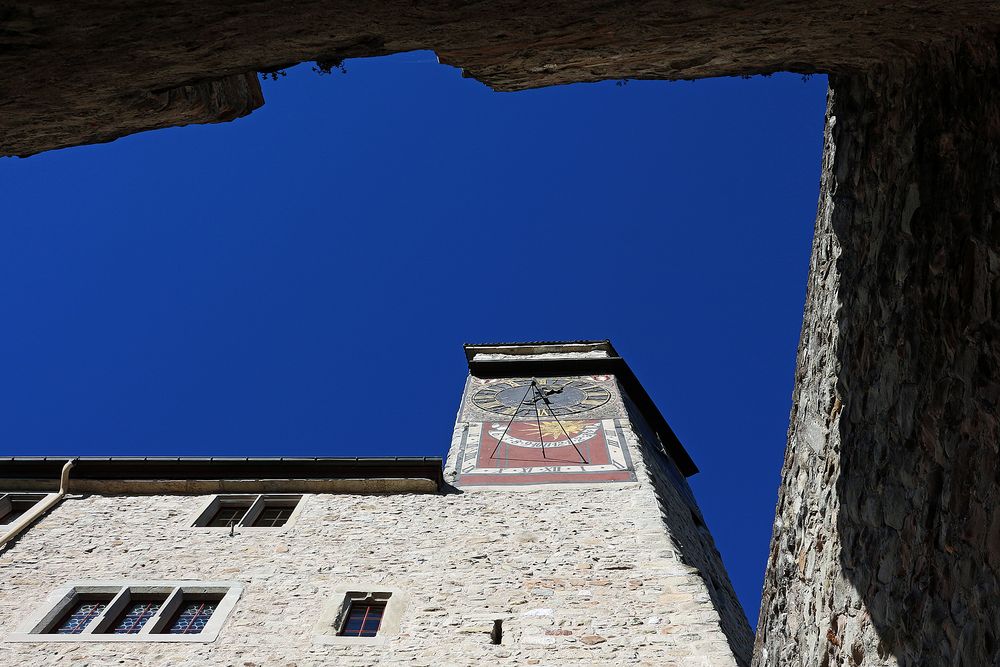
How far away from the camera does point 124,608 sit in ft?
27.6

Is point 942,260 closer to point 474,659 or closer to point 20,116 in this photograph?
point 20,116

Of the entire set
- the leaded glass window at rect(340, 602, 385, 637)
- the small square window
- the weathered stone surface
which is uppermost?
the weathered stone surface

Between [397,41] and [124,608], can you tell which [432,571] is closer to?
[124,608]

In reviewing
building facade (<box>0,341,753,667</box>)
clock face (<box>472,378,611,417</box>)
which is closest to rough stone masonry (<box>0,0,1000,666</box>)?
building facade (<box>0,341,753,667</box>)

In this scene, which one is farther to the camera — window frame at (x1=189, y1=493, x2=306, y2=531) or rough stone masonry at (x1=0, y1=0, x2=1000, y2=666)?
window frame at (x1=189, y1=493, x2=306, y2=531)

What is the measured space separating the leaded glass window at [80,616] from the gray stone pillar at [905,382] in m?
6.88

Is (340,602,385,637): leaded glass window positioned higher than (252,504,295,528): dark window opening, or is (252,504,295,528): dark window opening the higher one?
(340,602,385,637): leaded glass window

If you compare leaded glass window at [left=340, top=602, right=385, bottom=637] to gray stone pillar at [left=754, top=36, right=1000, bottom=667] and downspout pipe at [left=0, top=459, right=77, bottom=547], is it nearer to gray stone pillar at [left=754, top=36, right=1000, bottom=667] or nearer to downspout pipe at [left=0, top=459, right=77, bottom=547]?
downspout pipe at [left=0, top=459, right=77, bottom=547]

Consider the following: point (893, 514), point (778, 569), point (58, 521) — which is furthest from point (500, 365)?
point (893, 514)

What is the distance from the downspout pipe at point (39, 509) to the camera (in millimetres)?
9633

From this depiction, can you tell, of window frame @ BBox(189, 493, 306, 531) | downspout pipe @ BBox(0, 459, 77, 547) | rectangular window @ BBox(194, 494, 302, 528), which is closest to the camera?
downspout pipe @ BBox(0, 459, 77, 547)

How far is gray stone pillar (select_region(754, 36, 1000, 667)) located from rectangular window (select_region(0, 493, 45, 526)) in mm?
10325

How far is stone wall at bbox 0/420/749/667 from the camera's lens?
24.5ft

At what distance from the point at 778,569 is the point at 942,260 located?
2.02 meters
